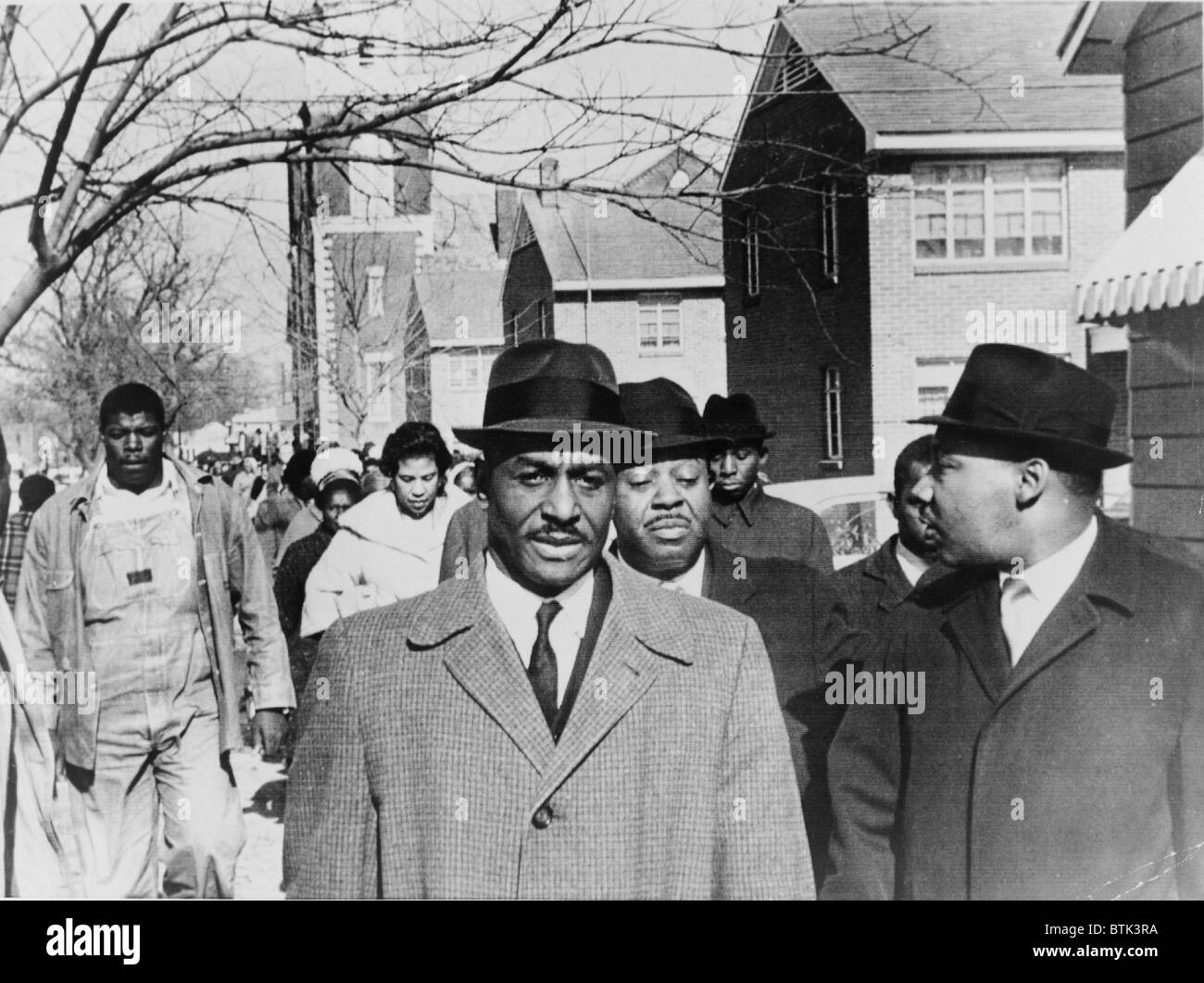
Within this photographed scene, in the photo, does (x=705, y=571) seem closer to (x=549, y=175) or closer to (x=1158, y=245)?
(x=549, y=175)

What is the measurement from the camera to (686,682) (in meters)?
2.63

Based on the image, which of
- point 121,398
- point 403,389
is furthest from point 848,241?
point 121,398

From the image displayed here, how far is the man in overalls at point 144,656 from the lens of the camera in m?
3.98

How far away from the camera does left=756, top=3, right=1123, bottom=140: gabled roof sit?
4000 millimetres

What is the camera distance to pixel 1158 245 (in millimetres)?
3938

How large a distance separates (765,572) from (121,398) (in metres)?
1.94

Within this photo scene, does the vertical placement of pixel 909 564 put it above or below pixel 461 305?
below

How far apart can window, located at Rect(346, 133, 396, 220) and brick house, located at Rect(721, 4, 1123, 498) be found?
104 centimetres

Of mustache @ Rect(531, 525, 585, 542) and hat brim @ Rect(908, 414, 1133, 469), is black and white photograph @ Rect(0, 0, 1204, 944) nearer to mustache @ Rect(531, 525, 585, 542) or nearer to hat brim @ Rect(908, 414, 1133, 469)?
hat brim @ Rect(908, 414, 1133, 469)

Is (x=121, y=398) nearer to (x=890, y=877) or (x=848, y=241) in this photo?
(x=848, y=241)

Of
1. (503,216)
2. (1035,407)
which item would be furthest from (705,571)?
(503,216)

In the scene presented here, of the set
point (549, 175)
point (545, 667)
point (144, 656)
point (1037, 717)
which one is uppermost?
point (549, 175)

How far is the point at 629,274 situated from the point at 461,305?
0.51 metres
